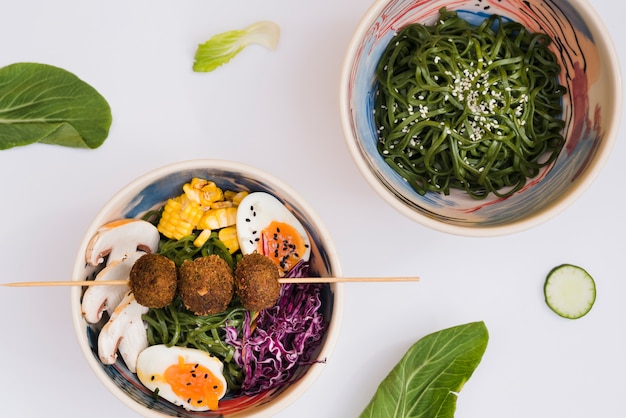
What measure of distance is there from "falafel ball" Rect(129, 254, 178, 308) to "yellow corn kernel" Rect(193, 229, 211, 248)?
0.76ft

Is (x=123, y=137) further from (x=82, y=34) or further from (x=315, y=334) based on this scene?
(x=315, y=334)

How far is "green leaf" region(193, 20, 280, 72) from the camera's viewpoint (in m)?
2.82

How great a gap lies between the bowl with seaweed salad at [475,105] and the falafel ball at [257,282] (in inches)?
18.9

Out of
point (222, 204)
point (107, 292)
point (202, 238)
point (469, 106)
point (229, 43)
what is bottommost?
point (107, 292)

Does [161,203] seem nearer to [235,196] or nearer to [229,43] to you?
[235,196]

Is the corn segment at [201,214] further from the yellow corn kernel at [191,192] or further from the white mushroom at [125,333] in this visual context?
the white mushroom at [125,333]

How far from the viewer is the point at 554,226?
9.55 ft

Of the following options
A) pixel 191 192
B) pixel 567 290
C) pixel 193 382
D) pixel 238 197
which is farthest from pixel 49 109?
pixel 567 290

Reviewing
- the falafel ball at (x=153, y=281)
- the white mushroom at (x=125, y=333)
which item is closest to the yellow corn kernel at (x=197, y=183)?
the falafel ball at (x=153, y=281)

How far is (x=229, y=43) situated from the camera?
2818 mm

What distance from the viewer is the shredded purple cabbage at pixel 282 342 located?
103 inches

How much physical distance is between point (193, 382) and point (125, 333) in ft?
0.92

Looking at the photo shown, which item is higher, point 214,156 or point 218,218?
point 214,156

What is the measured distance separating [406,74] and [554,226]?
2.78ft
